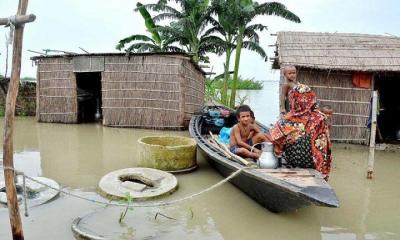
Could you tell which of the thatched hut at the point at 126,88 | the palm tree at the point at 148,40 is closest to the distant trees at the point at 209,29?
the palm tree at the point at 148,40

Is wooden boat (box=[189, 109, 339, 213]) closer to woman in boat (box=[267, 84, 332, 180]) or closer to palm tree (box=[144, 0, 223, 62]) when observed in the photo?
woman in boat (box=[267, 84, 332, 180])

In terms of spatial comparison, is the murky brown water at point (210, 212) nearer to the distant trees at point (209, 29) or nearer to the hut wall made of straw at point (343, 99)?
the hut wall made of straw at point (343, 99)

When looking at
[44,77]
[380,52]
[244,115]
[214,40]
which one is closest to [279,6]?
[214,40]

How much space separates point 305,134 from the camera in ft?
15.2

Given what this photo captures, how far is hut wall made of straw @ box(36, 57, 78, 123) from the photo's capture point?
1132cm

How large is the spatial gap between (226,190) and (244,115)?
3.97 feet

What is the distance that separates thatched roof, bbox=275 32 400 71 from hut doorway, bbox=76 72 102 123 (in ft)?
22.9

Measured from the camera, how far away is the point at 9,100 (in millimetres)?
3135

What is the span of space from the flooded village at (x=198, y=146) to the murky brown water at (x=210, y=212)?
23 millimetres

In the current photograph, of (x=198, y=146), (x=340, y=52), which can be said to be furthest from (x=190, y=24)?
(x=198, y=146)

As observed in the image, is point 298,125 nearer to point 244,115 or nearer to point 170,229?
point 244,115

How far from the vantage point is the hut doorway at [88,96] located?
12508 millimetres

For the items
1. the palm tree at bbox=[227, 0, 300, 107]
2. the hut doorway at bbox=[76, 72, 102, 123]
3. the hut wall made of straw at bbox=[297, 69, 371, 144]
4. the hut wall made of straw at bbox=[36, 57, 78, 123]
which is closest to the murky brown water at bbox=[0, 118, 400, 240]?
the hut wall made of straw at bbox=[297, 69, 371, 144]

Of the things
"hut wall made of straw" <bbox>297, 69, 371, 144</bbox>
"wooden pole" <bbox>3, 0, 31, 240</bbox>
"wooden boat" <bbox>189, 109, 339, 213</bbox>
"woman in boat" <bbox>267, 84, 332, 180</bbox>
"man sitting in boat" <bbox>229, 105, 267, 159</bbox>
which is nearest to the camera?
"wooden pole" <bbox>3, 0, 31, 240</bbox>
